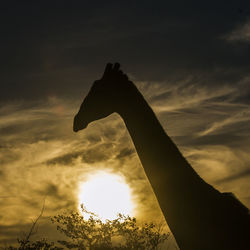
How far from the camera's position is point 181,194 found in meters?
5.26

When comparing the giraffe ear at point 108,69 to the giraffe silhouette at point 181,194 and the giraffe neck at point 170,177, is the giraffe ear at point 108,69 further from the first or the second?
the giraffe neck at point 170,177

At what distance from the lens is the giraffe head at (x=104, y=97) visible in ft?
22.1

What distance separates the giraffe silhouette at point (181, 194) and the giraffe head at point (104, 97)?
0.35ft

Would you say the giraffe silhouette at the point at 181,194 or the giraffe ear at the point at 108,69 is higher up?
the giraffe ear at the point at 108,69

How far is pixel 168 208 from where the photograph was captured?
17.5 ft

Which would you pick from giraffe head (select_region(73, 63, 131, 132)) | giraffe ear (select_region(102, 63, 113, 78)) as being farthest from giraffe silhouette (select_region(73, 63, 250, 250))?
giraffe ear (select_region(102, 63, 113, 78))

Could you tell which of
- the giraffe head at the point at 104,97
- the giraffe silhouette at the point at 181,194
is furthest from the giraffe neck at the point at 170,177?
the giraffe head at the point at 104,97

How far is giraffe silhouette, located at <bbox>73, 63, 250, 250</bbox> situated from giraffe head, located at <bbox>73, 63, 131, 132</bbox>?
107 mm

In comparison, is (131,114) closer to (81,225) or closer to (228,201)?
(228,201)

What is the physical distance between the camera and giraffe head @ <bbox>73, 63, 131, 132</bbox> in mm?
6723

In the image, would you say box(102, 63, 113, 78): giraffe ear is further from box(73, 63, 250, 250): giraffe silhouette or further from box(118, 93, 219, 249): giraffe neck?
box(118, 93, 219, 249): giraffe neck

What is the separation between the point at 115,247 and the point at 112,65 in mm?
18416

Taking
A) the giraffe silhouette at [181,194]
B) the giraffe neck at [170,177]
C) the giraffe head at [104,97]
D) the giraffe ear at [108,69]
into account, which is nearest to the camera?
the giraffe silhouette at [181,194]

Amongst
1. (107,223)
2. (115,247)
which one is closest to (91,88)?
(115,247)
